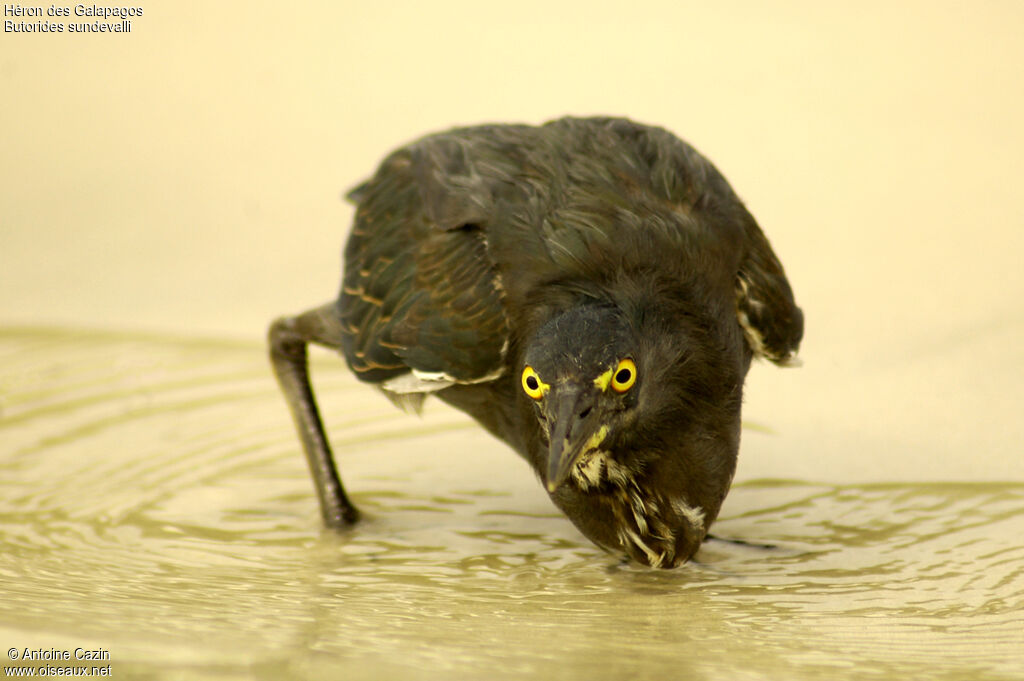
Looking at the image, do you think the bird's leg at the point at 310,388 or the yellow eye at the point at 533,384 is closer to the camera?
the yellow eye at the point at 533,384

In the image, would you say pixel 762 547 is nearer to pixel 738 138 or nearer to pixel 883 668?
pixel 883 668

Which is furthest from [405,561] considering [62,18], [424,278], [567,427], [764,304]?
[62,18]

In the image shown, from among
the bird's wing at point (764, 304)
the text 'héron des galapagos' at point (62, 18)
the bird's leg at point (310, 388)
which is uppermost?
the text 'héron des galapagos' at point (62, 18)

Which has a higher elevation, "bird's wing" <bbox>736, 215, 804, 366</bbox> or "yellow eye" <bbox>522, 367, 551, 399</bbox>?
"bird's wing" <bbox>736, 215, 804, 366</bbox>

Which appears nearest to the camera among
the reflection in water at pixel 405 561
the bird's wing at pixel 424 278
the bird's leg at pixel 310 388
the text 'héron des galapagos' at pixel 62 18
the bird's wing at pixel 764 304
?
the reflection in water at pixel 405 561

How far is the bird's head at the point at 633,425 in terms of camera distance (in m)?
3.95

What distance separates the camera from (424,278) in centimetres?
495

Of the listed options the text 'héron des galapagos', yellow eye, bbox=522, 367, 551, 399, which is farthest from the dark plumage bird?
the text 'héron des galapagos'

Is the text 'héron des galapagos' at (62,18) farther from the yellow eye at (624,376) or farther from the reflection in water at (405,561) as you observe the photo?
the yellow eye at (624,376)

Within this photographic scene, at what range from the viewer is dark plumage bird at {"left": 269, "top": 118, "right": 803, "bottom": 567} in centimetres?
412

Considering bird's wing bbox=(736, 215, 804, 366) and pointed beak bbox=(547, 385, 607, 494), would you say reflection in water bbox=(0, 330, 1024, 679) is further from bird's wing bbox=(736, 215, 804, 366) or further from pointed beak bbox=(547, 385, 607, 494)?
bird's wing bbox=(736, 215, 804, 366)

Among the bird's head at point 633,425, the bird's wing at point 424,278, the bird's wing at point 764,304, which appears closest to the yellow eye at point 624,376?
the bird's head at point 633,425

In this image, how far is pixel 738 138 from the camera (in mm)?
8961

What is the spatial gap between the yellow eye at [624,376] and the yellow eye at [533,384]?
0.21 metres
